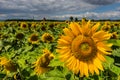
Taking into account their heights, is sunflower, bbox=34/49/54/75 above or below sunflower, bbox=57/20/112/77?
below

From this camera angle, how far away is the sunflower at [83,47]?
394 cm

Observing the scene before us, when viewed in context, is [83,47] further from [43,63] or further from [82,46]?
[43,63]

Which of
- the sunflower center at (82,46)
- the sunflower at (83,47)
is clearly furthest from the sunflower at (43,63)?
the sunflower center at (82,46)

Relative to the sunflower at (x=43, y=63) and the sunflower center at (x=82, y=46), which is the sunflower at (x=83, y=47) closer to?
the sunflower center at (x=82, y=46)

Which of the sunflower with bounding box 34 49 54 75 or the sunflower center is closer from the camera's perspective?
the sunflower center

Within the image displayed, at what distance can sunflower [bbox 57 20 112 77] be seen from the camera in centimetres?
394

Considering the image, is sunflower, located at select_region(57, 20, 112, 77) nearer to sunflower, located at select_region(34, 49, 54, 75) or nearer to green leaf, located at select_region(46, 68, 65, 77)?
green leaf, located at select_region(46, 68, 65, 77)

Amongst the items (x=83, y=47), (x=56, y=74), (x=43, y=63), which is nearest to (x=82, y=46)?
(x=83, y=47)

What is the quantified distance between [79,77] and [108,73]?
1.57 ft

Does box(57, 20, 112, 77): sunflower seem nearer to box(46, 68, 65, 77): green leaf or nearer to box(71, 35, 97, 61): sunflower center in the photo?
box(71, 35, 97, 61): sunflower center

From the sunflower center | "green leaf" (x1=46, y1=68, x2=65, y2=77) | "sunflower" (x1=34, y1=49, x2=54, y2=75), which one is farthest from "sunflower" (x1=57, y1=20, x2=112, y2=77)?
"sunflower" (x1=34, y1=49, x2=54, y2=75)

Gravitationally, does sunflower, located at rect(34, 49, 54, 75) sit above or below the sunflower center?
below

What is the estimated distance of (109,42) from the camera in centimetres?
409

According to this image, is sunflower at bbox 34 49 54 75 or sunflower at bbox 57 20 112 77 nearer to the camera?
sunflower at bbox 57 20 112 77
